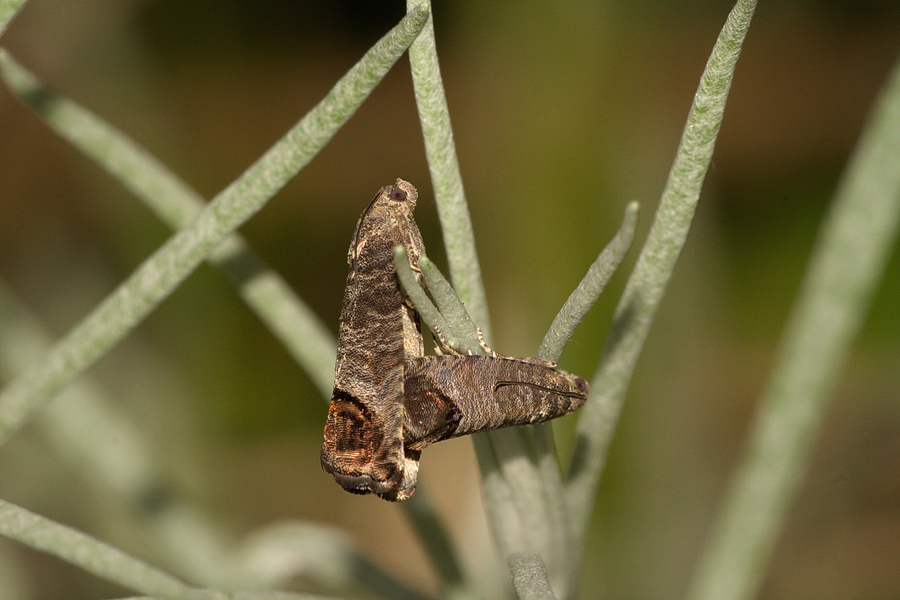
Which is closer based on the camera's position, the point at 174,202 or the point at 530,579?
the point at 530,579

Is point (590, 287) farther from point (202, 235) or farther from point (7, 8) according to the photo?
point (7, 8)

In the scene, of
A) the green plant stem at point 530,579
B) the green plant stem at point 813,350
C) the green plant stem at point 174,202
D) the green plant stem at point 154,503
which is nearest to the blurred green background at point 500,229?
the green plant stem at point 154,503

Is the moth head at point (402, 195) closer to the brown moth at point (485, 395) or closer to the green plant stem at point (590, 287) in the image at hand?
the brown moth at point (485, 395)

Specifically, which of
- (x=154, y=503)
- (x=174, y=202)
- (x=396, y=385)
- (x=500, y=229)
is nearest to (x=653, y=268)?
(x=396, y=385)

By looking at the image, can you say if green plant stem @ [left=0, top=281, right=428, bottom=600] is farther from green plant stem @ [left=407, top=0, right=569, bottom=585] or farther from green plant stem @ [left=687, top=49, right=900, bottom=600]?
green plant stem @ [left=687, top=49, right=900, bottom=600]

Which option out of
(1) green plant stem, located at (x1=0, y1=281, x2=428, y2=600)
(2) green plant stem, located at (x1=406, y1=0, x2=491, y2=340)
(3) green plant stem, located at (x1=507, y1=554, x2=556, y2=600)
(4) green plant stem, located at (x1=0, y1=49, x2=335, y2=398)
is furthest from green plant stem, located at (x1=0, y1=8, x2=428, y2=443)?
(1) green plant stem, located at (x1=0, y1=281, x2=428, y2=600)
